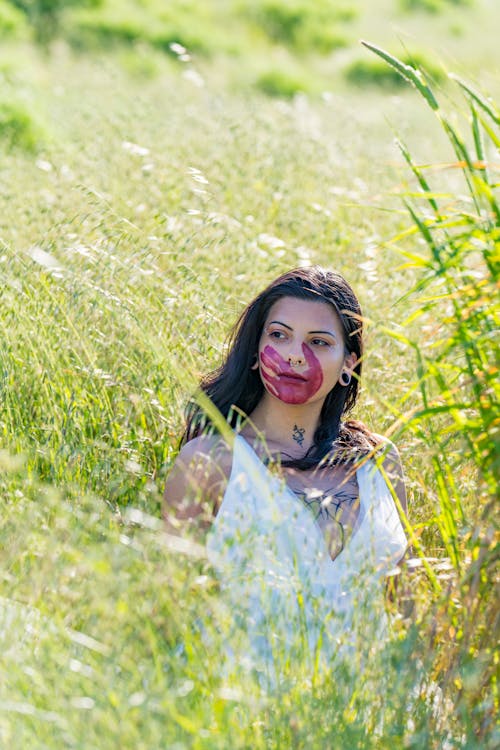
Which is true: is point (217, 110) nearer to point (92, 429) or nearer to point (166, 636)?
point (92, 429)

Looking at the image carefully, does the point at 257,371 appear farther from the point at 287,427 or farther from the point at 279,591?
the point at 279,591

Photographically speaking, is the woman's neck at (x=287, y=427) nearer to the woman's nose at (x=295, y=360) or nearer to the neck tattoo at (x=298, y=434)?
the neck tattoo at (x=298, y=434)

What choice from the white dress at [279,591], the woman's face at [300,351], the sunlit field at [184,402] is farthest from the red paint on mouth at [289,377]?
the white dress at [279,591]

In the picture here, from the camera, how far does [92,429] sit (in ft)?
11.5

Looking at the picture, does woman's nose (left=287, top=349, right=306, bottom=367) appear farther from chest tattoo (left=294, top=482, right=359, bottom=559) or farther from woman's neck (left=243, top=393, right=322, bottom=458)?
chest tattoo (left=294, top=482, right=359, bottom=559)

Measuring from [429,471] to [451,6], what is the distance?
17936 millimetres

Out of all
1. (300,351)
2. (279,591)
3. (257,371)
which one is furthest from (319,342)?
(279,591)

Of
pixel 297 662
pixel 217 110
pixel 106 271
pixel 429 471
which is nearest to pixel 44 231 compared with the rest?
pixel 106 271

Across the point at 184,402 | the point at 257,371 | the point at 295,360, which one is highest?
the point at 295,360

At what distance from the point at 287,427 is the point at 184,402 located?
0.32 metres

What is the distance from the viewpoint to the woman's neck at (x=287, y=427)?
11.0 ft

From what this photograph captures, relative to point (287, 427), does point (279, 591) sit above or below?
above

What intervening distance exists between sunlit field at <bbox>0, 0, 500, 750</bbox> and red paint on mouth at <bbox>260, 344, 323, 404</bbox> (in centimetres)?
24

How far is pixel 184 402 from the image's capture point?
136 inches
